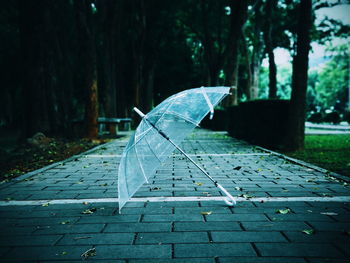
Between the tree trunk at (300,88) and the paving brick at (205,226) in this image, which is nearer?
the paving brick at (205,226)

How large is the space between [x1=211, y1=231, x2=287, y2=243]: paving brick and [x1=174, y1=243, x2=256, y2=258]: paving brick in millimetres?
108

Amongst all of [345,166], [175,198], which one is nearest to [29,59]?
[175,198]

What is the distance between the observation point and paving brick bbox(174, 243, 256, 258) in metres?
2.62

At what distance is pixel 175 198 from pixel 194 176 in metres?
1.55

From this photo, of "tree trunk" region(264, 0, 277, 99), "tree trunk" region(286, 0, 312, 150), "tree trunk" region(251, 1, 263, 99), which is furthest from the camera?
"tree trunk" region(251, 1, 263, 99)

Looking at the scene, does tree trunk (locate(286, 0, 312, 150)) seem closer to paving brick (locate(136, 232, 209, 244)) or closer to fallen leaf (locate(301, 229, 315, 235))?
fallen leaf (locate(301, 229, 315, 235))

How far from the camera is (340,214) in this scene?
3529 millimetres

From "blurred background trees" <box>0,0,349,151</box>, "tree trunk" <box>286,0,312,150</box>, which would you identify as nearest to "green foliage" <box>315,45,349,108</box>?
"blurred background trees" <box>0,0,349,151</box>

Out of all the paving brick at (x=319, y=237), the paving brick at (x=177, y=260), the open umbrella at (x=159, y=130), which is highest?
the open umbrella at (x=159, y=130)

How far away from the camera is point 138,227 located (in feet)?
10.7

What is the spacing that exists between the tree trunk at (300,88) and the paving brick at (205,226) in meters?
6.41

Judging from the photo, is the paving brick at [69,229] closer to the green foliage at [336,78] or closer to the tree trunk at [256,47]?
the tree trunk at [256,47]

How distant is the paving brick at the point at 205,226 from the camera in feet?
10.4

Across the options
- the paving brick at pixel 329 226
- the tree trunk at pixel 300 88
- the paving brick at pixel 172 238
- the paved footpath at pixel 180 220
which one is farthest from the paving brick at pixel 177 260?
the tree trunk at pixel 300 88
